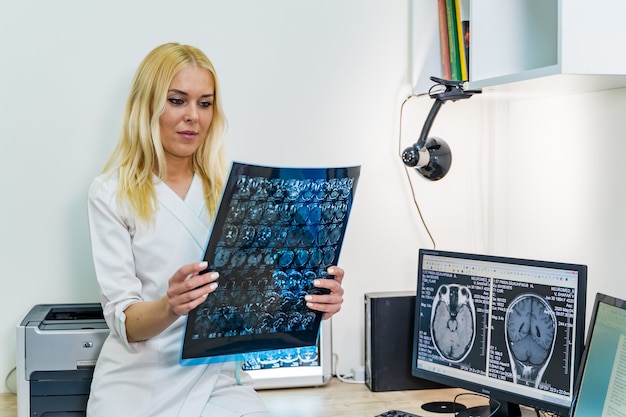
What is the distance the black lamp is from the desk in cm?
59

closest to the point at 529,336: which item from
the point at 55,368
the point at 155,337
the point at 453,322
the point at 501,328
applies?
the point at 501,328

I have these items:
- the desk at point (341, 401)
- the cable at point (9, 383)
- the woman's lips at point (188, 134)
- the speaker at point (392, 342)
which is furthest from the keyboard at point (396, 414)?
the cable at point (9, 383)

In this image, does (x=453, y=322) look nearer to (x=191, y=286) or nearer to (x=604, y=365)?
(x=604, y=365)

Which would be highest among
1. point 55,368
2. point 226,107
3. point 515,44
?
point 515,44

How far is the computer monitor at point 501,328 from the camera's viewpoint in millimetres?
1627

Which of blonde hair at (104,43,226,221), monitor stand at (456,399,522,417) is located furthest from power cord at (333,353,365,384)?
blonde hair at (104,43,226,221)

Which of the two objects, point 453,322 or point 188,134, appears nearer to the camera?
point 188,134

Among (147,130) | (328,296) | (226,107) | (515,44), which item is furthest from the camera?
(226,107)

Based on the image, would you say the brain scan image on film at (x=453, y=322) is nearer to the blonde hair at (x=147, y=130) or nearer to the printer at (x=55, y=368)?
the blonde hair at (x=147, y=130)

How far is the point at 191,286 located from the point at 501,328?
2.46 feet

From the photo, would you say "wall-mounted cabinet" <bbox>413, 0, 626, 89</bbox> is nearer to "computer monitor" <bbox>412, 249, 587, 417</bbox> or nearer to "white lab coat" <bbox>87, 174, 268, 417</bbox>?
"computer monitor" <bbox>412, 249, 587, 417</bbox>

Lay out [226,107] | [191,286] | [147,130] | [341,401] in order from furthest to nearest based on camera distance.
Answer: [226,107], [341,401], [147,130], [191,286]

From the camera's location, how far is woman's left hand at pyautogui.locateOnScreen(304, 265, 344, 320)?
5.25 ft

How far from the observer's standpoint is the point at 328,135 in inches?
87.6
